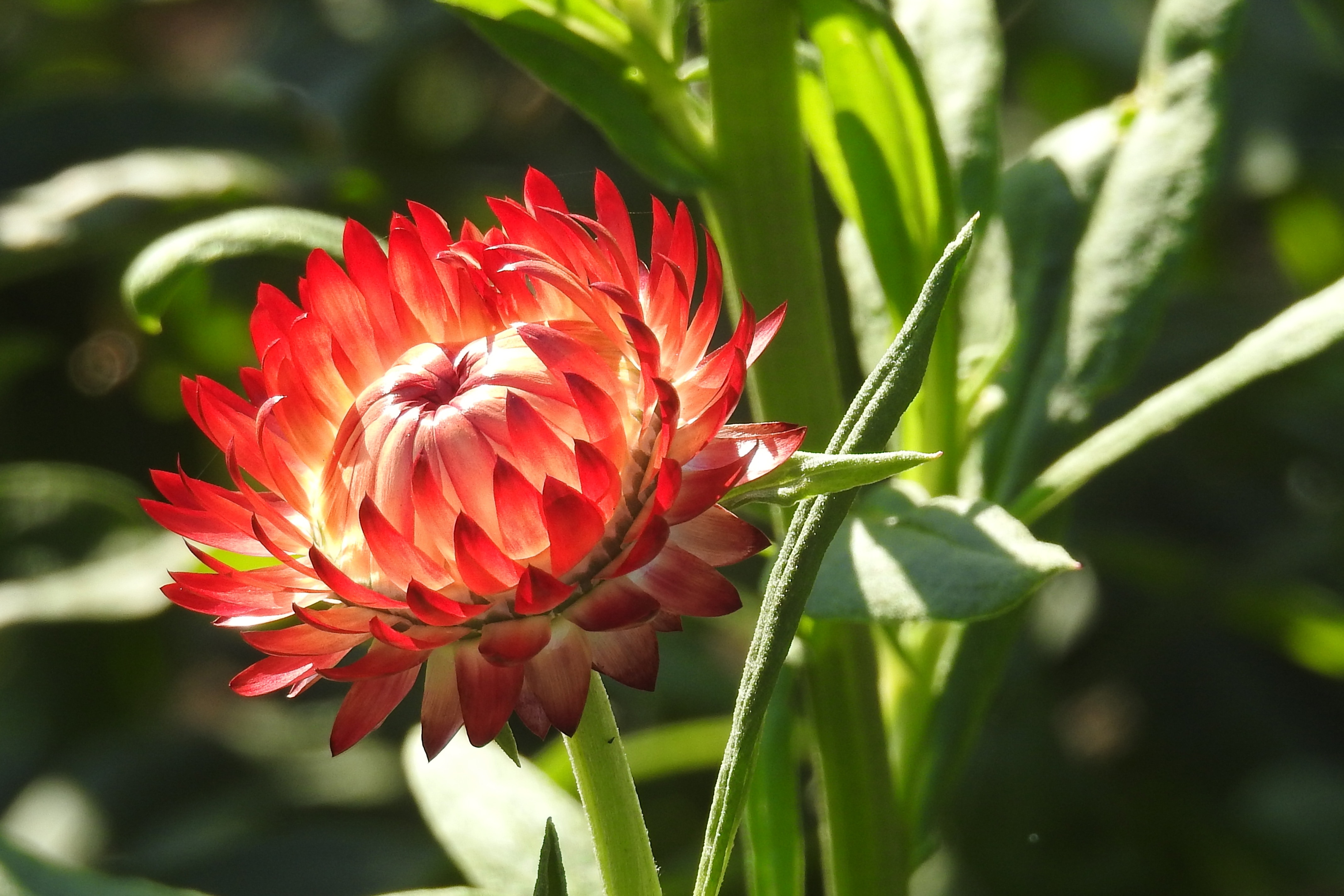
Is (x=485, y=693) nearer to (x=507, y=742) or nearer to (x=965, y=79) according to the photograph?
(x=507, y=742)

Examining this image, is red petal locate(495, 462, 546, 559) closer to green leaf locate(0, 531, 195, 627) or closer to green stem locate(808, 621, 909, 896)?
→ green stem locate(808, 621, 909, 896)

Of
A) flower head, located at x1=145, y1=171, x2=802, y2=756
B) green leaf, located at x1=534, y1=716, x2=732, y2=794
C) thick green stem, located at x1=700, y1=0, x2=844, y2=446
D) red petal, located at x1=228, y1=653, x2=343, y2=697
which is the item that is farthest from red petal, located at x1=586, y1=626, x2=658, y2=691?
green leaf, located at x1=534, y1=716, x2=732, y2=794

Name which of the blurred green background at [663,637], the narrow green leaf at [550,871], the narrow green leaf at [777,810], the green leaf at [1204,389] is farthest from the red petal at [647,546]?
the blurred green background at [663,637]

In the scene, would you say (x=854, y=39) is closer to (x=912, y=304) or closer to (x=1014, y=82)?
(x=912, y=304)

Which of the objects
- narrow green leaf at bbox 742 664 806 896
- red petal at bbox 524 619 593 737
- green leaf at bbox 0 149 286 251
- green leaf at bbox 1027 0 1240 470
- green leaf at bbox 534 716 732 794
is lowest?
narrow green leaf at bbox 742 664 806 896

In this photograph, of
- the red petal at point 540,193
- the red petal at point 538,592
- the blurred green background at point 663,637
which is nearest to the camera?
the red petal at point 538,592

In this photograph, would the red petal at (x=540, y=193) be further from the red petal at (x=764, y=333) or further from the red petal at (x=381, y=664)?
the red petal at (x=381, y=664)

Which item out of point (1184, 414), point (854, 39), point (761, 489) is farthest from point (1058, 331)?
point (761, 489)
